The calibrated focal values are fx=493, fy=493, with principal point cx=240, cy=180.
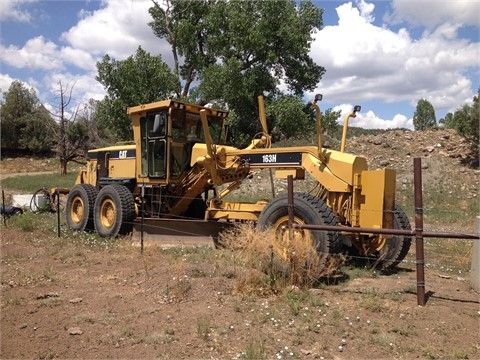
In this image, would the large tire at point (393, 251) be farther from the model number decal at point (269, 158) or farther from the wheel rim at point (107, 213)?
the wheel rim at point (107, 213)

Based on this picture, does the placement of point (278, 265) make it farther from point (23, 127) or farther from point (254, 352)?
point (23, 127)

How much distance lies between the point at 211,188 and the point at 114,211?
2.14 meters

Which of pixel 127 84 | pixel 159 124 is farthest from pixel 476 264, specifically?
pixel 127 84

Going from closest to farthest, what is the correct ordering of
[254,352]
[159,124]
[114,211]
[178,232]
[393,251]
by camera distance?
[254,352] < [393,251] < [178,232] < [159,124] < [114,211]

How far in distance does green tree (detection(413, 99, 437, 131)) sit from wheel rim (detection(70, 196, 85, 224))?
40.3 metres

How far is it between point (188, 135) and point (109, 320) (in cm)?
559

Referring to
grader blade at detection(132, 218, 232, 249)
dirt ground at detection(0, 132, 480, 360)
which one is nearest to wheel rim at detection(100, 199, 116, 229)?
grader blade at detection(132, 218, 232, 249)

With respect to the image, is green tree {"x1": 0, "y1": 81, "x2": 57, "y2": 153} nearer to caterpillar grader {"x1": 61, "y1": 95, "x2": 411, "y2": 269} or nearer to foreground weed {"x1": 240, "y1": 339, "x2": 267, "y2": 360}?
caterpillar grader {"x1": 61, "y1": 95, "x2": 411, "y2": 269}

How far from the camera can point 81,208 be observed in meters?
12.2

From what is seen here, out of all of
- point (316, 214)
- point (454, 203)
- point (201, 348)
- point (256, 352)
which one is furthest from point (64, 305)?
point (454, 203)

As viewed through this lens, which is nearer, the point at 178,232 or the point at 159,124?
the point at 178,232

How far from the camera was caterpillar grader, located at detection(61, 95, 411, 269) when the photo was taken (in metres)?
7.03

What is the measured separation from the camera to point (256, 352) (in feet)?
14.2

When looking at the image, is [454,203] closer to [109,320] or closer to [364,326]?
[364,326]
